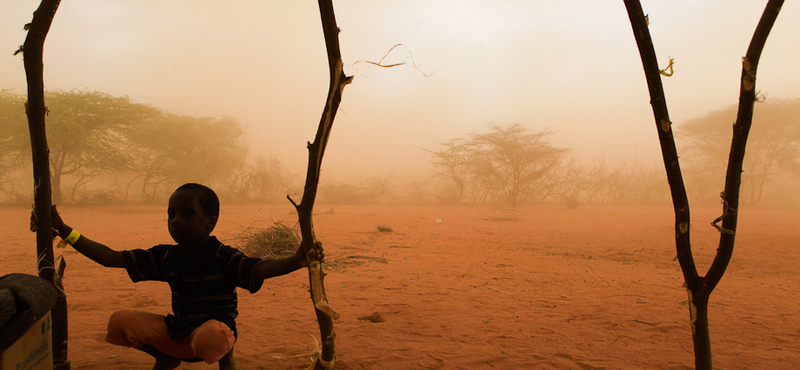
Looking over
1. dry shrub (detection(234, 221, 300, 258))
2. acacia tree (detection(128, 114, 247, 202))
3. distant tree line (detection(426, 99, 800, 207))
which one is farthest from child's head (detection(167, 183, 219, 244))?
acacia tree (detection(128, 114, 247, 202))

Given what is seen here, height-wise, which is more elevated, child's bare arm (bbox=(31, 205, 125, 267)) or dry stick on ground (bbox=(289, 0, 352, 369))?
dry stick on ground (bbox=(289, 0, 352, 369))

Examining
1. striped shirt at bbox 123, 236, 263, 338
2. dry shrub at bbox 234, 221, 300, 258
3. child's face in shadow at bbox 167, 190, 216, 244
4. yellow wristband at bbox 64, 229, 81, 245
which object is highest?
child's face in shadow at bbox 167, 190, 216, 244

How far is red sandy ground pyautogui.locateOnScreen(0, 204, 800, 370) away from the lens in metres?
2.70

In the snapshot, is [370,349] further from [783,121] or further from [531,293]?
[783,121]

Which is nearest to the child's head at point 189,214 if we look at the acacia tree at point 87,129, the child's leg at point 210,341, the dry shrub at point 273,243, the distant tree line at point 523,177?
the child's leg at point 210,341

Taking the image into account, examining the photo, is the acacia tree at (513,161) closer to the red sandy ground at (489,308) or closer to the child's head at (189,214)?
the red sandy ground at (489,308)

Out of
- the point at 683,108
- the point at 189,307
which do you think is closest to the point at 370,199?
the point at 189,307

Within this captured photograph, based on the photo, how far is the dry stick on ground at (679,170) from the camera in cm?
189

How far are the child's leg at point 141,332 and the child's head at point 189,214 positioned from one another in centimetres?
40

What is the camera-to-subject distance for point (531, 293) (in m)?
4.51

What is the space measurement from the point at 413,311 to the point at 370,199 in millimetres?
21338

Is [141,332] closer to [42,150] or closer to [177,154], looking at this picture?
[42,150]

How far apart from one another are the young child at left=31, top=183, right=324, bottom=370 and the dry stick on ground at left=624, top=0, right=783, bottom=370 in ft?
5.62

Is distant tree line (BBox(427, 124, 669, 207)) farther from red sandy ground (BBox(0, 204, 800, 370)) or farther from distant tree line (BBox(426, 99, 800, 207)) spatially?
red sandy ground (BBox(0, 204, 800, 370))
